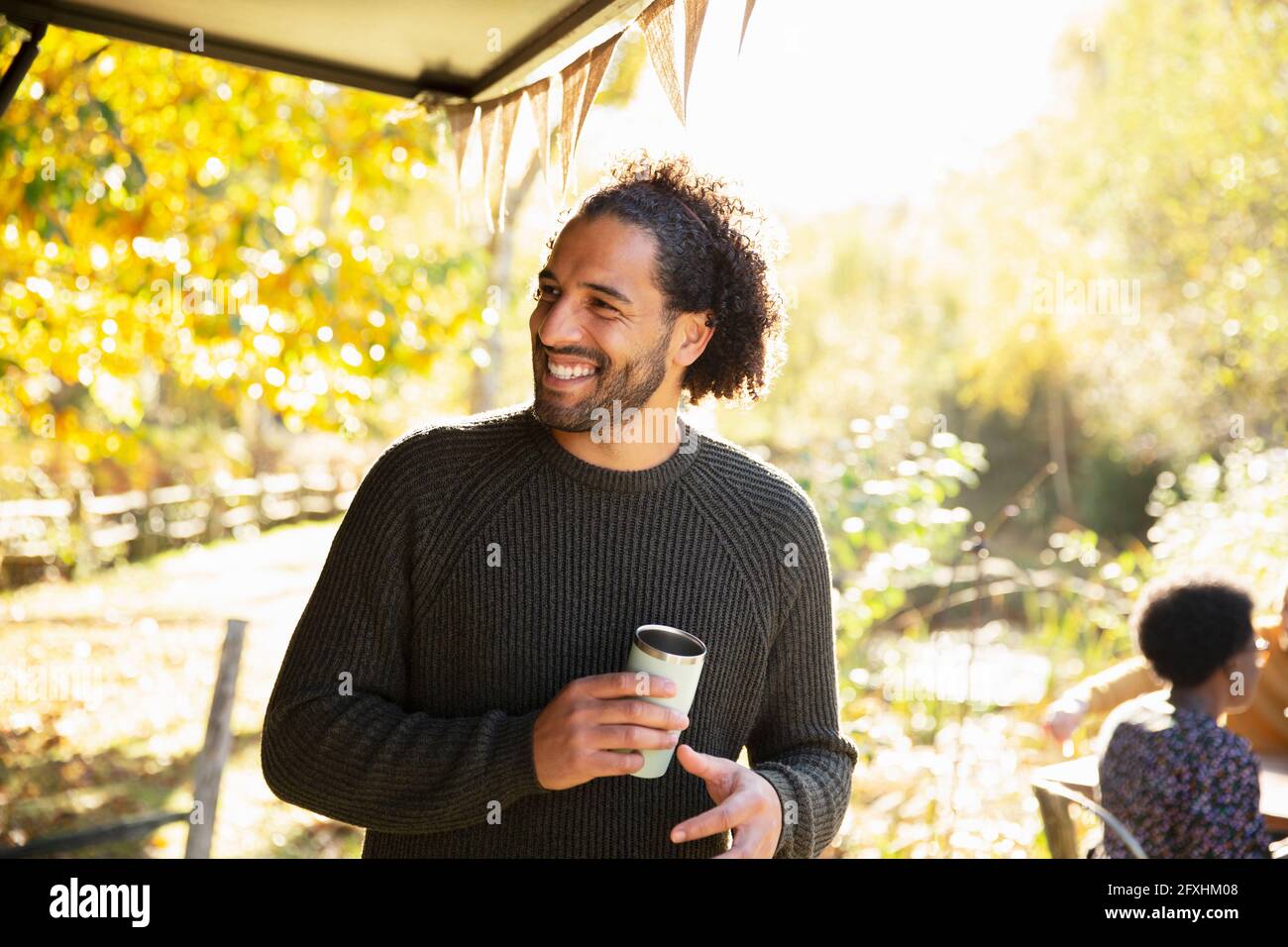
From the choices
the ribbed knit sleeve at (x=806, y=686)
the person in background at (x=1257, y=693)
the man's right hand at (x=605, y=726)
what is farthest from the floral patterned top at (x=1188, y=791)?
the man's right hand at (x=605, y=726)

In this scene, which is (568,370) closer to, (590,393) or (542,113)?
(590,393)

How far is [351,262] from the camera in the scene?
190 inches

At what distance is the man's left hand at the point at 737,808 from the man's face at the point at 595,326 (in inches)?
22.1

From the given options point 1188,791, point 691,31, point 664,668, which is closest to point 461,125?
point 691,31

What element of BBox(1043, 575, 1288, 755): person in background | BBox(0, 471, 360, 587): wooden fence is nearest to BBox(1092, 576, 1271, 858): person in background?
BBox(1043, 575, 1288, 755): person in background

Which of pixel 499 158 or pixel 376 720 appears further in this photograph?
pixel 499 158

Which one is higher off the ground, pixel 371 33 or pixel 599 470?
pixel 371 33

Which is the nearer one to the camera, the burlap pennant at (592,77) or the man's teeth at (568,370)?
the man's teeth at (568,370)

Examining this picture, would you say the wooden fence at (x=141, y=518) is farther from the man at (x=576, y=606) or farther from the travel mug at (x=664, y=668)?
the travel mug at (x=664, y=668)

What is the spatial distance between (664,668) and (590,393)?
1.67 feet

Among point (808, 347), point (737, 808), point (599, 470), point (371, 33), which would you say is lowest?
point (737, 808)

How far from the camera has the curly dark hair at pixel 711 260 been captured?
201 centimetres

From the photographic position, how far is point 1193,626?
→ 2.85 meters
